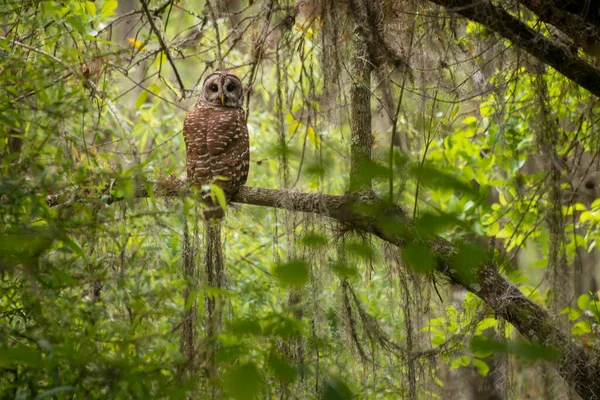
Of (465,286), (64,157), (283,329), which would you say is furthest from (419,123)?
(283,329)

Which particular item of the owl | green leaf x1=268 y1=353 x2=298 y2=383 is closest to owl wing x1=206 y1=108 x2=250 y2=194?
the owl

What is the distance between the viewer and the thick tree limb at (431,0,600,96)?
3080 millimetres

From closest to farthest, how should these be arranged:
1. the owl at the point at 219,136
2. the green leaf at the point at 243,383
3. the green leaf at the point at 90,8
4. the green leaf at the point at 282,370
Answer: the green leaf at the point at 243,383
the green leaf at the point at 282,370
the green leaf at the point at 90,8
the owl at the point at 219,136

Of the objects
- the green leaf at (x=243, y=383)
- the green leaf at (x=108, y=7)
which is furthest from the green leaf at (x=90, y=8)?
the green leaf at (x=243, y=383)

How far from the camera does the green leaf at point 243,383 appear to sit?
1.41m

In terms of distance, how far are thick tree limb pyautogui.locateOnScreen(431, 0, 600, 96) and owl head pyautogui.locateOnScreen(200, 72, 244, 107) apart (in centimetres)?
175

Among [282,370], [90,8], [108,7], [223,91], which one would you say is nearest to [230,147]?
[223,91]

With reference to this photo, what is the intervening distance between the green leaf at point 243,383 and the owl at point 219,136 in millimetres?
2641

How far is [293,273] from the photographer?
1.55 m

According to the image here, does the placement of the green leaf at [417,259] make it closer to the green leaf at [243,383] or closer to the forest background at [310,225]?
the forest background at [310,225]

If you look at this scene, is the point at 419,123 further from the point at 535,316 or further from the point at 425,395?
the point at 425,395

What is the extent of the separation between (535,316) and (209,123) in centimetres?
216

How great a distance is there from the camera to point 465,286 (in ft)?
11.1

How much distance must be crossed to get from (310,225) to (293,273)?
6.26ft
